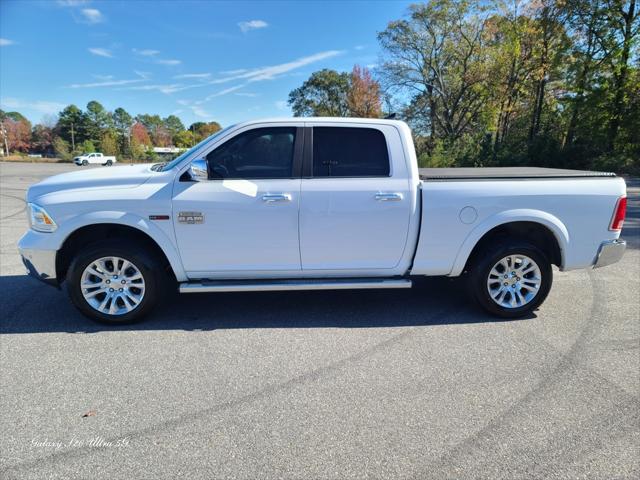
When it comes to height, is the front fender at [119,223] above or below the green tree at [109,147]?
below

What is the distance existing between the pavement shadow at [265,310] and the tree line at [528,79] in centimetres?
1720

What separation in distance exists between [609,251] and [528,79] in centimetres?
2759

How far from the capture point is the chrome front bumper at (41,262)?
3.68 metres

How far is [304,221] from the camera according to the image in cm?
375

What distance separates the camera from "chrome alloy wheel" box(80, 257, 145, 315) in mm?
3773

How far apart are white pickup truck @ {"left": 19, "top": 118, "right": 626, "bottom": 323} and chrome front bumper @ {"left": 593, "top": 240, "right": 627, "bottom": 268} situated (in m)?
0.01

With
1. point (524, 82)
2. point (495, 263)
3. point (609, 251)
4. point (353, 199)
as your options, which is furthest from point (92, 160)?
point (609, 251)

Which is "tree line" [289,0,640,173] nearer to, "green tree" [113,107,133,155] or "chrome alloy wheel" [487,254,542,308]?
"chrome alloy wheel" [487,254,542,308]

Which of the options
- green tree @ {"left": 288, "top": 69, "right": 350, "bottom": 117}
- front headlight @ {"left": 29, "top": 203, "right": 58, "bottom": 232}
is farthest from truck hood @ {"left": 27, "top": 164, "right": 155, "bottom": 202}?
green tree @ {"left": 288, "top": 69, "right": 350, "bottom": 117}

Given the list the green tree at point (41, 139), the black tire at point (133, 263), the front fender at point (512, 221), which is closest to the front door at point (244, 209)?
the black tire at point (133, 263)

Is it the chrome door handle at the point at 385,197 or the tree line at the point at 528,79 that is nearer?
the chrome door handle at the point at 385,197

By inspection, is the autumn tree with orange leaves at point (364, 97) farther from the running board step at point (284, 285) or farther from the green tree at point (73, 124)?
the green tree at point (73, 124)

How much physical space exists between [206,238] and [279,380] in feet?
5.10

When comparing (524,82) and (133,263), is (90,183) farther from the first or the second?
(524,82)
